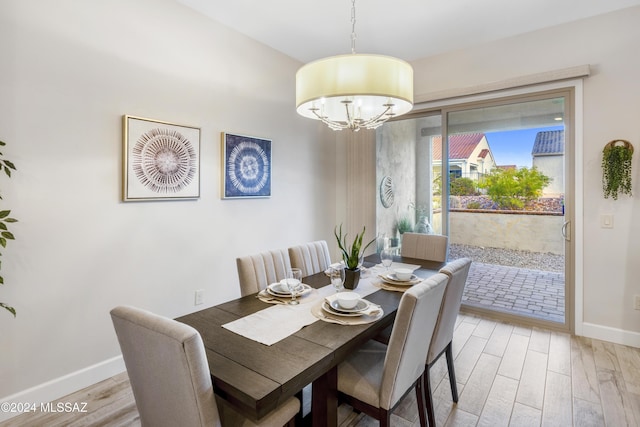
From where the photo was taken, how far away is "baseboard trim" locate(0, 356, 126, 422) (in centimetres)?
191

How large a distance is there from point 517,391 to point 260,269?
1.81 metres

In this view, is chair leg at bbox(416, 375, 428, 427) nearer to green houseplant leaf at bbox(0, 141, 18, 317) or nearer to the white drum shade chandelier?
the white drum shade chandelier

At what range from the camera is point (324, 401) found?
1.41 metres

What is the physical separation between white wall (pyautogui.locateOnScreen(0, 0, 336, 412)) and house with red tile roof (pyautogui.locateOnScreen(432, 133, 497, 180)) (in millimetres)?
2205

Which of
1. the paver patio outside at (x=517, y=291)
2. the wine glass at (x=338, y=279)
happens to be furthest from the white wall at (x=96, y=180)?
the paver patio outside at (x=517, y=291)

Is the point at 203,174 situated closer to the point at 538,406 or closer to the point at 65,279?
the point at 65,279

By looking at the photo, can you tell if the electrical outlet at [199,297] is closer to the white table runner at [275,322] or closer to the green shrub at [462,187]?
the white table runner at [275,322]

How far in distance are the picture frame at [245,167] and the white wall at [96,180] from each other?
0.09m

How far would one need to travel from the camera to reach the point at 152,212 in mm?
2480

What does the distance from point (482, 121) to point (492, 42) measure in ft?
2.45

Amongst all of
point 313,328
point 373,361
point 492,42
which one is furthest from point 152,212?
point 492,42

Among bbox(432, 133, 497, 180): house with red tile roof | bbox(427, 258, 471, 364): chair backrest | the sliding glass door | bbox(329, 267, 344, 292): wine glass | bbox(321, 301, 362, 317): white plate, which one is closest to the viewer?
bbox(321, 301, 362, 317): white plate

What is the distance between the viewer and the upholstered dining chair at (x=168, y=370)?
98 cm

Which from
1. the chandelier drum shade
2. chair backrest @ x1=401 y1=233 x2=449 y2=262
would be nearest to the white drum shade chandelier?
the chandelier drum shade
